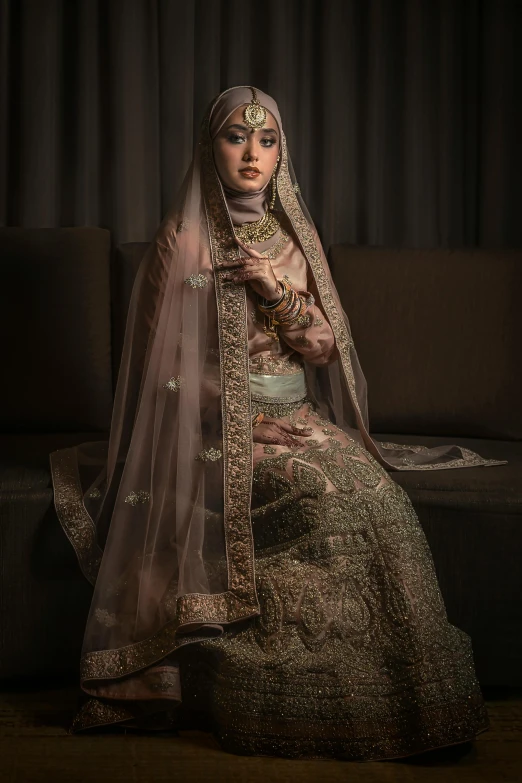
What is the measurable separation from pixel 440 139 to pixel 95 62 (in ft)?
4.05

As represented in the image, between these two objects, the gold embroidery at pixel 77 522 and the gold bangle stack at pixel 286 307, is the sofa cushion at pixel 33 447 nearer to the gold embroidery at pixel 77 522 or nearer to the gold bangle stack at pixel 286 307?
Answer: the gold embroidery at pixel 77 522

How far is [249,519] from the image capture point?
2.34 m

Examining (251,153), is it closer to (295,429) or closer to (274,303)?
(274,303)

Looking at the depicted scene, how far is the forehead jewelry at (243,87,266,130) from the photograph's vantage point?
251 cm

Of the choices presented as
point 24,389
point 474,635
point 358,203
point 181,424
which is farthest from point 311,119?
point 474,635

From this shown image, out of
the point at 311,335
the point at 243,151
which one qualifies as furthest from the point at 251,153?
the point at 311,335

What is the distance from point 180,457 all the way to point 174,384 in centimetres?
17

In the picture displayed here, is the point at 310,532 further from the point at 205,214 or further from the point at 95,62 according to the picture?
the point at 95,62

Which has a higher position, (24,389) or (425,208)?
(425,208)

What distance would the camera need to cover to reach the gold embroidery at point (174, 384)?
243cm

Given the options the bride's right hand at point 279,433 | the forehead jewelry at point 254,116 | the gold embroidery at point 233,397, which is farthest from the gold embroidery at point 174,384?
the forehead jewelry at point 254,116

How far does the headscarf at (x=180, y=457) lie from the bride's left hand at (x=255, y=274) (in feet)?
0.11

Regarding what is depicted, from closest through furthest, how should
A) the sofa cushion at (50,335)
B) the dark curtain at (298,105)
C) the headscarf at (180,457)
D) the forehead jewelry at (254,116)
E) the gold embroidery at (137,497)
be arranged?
the headscarf at (180,457), the gold embroidery at (137,497), the forehead jewelry at (254,116), the sofa cushion at (50,335), the dark curtain at (298,105)

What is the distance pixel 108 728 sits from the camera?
2309 millimetres
